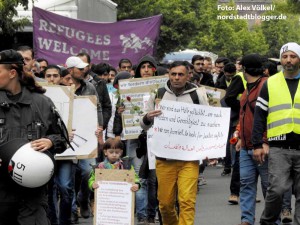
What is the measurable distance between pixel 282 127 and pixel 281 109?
0.59 feet

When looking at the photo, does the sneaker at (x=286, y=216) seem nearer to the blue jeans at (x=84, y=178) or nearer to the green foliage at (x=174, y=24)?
the blue jeans at (x=84, y=178)

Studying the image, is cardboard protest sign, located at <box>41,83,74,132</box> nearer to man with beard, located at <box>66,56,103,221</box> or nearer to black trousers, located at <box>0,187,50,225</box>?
man with beard, located at <box>66,56,103,221</box>

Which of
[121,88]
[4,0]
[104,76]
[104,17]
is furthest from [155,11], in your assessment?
[121,88]

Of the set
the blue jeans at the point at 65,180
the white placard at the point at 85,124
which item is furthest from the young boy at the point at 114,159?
the blue jeans at the point at 65,180

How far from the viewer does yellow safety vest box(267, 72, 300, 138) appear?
9.97m

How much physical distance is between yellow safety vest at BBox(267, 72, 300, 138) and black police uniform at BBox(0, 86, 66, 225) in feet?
9.30

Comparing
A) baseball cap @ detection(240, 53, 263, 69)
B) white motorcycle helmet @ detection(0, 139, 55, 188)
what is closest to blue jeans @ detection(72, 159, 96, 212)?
baseball cap @ detection(240, 53, 263, 69)

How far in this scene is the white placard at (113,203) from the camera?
398 inches

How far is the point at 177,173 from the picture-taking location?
1031 cm

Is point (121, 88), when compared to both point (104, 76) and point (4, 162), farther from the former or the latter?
point (4, 162)

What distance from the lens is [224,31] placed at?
8175 centimetres

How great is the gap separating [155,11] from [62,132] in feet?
135

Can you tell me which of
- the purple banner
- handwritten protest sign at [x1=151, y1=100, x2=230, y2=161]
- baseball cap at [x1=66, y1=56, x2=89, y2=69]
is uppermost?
the purple banner

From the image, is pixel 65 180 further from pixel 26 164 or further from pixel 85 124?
pixel 26 164
